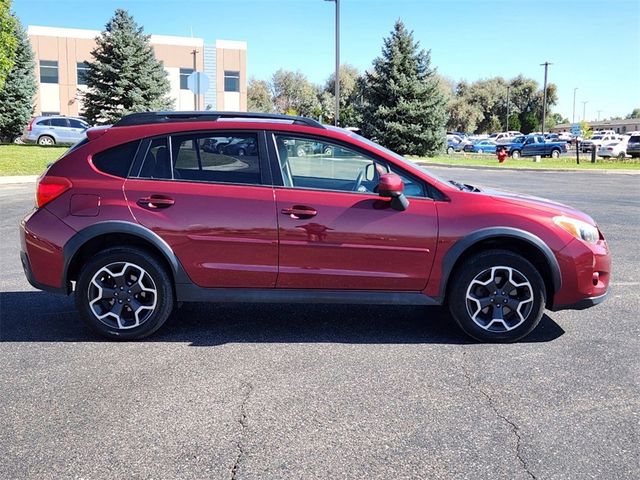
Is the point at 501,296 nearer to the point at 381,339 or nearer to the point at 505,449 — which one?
the point at 381,339

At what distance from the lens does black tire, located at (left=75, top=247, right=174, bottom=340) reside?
15.3 feet

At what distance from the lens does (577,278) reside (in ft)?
15.3

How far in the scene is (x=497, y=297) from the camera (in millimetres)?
4703

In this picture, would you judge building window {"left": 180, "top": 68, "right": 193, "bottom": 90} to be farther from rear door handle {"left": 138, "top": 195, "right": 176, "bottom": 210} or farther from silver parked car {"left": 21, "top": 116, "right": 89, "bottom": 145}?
rear door handle {"left": 138, "top": 195, "right": 176, "bottom": 210}

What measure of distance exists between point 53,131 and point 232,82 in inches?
886

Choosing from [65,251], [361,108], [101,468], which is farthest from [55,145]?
[101,468]

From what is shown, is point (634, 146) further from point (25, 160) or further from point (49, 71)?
point (49, 71)

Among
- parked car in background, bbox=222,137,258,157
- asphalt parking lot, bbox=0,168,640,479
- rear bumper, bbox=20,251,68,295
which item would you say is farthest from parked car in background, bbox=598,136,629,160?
rear bumper, bbox=20,251,68,295

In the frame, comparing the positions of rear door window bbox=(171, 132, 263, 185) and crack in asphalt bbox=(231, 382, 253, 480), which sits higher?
rear door window bbox=(171, 132, 263, 185)

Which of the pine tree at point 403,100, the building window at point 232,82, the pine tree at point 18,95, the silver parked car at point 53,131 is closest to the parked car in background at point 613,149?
the pine tree at point 403,100

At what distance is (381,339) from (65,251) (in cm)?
255

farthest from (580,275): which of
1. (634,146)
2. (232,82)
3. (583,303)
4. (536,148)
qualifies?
(232,82)

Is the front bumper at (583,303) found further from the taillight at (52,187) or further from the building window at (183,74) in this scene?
the building window at (183,74)

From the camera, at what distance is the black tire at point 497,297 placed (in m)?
4.64
